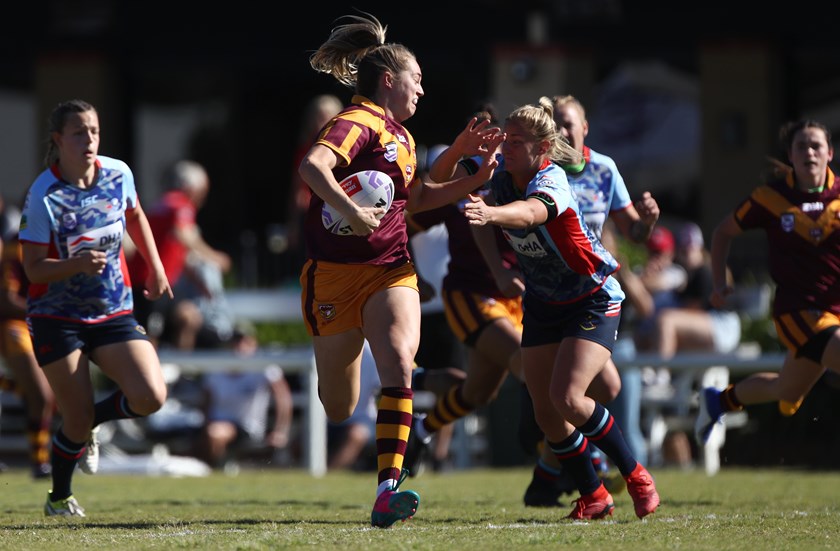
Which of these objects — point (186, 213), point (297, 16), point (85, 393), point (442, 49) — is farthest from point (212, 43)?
point (85, 393)

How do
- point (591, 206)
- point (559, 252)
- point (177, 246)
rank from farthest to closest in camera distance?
point (177, 246), point (591, 206), point (559, 252)

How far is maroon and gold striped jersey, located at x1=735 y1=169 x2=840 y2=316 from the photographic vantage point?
24.8ft

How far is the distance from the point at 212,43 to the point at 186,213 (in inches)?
248

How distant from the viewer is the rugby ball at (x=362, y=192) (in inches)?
246

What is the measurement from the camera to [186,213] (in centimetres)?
1202

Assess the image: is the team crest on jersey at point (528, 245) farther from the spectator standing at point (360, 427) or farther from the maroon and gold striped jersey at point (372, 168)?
the spectator standing at point (360, 427)

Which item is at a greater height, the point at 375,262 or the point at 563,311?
the point at 375,262

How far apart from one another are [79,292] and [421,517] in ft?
6.55

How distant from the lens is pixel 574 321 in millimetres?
6523

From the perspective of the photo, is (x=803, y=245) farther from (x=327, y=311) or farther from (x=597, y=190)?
(x=327, y=311)

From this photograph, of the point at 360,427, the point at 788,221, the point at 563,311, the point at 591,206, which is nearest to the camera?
the point at 563,311

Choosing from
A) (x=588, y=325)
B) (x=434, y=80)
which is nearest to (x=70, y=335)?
(x=588, y=325)

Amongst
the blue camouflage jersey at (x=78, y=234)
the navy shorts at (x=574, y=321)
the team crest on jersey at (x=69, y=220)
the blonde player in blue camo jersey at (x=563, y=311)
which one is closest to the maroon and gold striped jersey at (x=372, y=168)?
the blonde player in blue camo jersey at (x=563, y=311)

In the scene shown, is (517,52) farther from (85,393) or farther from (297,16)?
(85,393)
